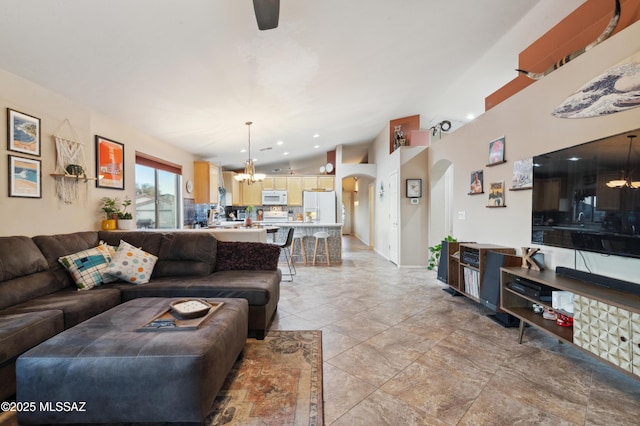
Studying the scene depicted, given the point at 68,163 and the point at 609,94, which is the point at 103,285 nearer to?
the point at 68,163

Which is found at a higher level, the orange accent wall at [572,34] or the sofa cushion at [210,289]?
the orange accent wall at [572,34]

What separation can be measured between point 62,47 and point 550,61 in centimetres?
462

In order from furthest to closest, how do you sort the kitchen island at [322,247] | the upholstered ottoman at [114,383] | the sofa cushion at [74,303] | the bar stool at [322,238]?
1. the kitchen island at [322,247]
2. the bar stool at [322,238]
3. the sofa cushion at [74,303]
4. the upholstered ottoman at [114,383]

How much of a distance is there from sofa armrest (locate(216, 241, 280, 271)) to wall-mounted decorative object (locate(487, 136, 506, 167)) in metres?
2.88

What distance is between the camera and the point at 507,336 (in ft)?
8.59

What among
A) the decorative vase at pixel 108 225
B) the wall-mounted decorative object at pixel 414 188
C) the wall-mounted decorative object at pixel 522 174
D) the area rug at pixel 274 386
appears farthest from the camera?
the wall-mounted decorative object at pixel 414 188

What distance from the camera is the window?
4551 mm

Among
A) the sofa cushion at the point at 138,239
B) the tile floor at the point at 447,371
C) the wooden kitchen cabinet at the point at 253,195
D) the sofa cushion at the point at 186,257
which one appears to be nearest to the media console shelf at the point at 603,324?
the tile floor at the point at 447,371

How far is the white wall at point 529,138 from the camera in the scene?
203 centimetres

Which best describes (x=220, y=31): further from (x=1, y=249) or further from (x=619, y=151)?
(x=619, y=151)

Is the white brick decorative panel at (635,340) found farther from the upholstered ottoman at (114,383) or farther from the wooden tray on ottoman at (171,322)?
the wooden tray on ottoman at (171,322)

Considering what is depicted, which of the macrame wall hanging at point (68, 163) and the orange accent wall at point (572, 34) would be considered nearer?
the orange accent wall at point (572, 34)

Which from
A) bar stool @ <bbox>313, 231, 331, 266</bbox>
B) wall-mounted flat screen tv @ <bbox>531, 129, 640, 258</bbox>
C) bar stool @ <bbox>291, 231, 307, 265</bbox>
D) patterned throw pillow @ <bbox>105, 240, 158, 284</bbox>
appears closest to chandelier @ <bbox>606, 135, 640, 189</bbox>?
wall-mounted flat screen tv @ <bbox>531, 129, 640, 258</bbox>

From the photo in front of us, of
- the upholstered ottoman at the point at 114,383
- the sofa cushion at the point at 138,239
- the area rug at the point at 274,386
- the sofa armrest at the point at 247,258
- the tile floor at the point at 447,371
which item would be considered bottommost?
the tile floor at the point at 447,371
